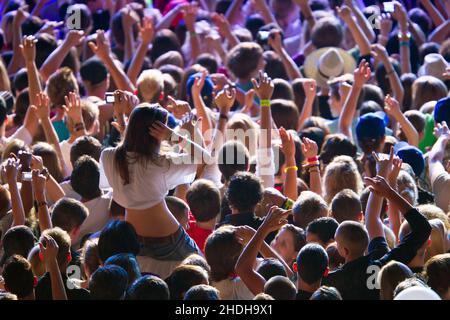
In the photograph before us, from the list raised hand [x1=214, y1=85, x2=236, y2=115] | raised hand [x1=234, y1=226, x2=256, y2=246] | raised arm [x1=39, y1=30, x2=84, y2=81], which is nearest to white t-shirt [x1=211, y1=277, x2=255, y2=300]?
raised hand [x1=234, y1=226, x2=256, y2=246]

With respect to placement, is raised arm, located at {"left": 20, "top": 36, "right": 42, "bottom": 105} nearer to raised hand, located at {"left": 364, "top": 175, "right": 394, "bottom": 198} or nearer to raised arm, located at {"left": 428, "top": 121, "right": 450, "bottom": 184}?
raised arm, located at {"left": 428, "top": 121, "right": 450, "bottom": 184}

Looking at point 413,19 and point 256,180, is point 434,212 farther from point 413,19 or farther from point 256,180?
point 413,19

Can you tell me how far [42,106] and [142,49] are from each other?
6.91 ft

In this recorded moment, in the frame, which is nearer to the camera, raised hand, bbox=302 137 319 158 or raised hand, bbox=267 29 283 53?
raised hand, bbox=302 137 319 158

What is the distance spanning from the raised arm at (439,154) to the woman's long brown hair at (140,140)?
1834 mm

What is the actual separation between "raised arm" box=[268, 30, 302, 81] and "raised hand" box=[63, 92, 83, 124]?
89.0 inches

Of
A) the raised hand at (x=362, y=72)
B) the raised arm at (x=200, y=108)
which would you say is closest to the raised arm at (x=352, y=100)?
the raised hand at (x=362, y=72)

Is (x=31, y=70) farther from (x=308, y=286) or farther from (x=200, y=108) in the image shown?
(x=308, y=286)

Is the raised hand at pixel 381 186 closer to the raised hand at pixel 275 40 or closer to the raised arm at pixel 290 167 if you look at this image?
the raised arm at pixel 290 167

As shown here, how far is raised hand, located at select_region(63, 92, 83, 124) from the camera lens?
6930 millimetres

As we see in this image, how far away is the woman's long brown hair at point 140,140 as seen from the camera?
5.27 metres

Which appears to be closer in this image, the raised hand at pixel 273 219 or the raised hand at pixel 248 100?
the raised hand at pixel 273 219
